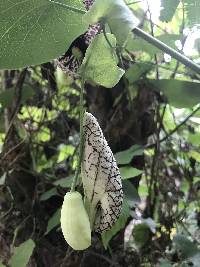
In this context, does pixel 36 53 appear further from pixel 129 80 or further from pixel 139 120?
pixel 139 120

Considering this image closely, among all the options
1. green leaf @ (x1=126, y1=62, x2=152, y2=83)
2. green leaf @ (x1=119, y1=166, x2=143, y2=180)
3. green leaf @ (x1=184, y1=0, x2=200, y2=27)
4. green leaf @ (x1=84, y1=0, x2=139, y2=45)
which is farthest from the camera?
green leaf @ (x1=126, y1=62, x2=152, y2=83)

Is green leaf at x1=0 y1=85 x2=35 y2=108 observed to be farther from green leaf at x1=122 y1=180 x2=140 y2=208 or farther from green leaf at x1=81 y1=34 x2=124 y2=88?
green leaf at x1=81 y1=34 x2=124 y2=88

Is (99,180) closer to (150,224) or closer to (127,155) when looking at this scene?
(127,155)

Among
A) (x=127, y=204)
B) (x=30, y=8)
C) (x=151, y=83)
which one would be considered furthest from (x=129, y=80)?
(x=30, y=8)

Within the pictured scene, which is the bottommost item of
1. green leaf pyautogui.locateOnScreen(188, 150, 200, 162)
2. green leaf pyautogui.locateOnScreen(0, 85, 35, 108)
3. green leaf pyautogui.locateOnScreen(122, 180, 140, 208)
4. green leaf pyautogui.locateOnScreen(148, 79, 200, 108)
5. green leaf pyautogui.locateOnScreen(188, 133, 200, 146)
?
green leaf pyautogui.locateOnScreen(188, 150, 200, 162)

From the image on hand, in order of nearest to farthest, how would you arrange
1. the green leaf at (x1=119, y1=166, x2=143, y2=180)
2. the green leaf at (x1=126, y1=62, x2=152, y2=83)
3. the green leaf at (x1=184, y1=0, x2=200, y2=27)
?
1. the green leaf at (x1=184, y1=0, x2=200, y2=27)
2. the green leaf at (x1=119, y1=166, x2=143, y2=180)
3. the green leaf at (x1=126, y1=62, x2=152, y2=83)

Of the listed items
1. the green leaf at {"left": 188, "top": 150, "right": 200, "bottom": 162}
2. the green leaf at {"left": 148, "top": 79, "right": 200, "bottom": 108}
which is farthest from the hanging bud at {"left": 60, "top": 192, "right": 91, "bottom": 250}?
the green leaf at {"left": 188, "top": 150, "right": 200, "bottom": 162}
